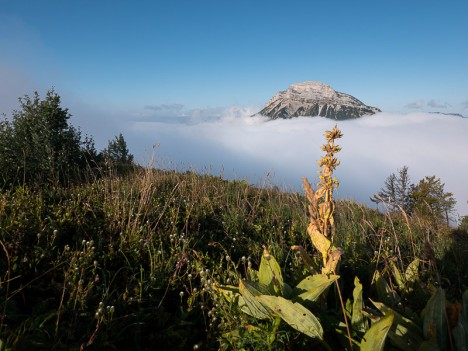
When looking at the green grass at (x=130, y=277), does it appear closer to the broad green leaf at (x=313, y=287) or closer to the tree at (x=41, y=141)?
the broad green leaf at (x=313, y=287)

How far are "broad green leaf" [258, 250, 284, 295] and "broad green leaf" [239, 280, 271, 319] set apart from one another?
0.18 meters

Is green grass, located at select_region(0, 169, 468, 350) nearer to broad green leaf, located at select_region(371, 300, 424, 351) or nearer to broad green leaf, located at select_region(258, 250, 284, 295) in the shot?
broad green leaf, located at select_region(258, 250, 284, 295)

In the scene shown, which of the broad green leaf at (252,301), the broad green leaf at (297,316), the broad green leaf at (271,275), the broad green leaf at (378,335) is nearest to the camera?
the broad green leaf at (378,335)

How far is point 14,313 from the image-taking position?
2570 mm

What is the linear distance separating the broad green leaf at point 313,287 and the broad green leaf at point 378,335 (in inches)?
Answer: 15.3

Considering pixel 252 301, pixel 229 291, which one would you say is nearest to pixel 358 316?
pixel 252 301

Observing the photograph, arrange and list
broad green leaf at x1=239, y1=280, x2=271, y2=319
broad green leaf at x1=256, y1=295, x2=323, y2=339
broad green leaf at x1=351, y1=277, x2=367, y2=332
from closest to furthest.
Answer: broad green leaf at x1=256, y1=295, x2=323, y2=339 → broad green leaf at x1=351, y1=277, x2=367, y2=332 → broad green leaf at x1=239, y1=280, x2=271, y2=319

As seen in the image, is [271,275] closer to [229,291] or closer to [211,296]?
[229,291]

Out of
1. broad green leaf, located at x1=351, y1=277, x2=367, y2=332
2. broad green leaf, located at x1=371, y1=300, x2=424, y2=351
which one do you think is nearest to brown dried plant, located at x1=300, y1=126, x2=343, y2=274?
broad green leaf, located at x1=351, y1=277, x2=367, y2=332

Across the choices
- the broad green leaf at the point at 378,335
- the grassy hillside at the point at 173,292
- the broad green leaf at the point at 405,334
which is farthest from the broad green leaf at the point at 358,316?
the broad green leaf at the point at 378,335

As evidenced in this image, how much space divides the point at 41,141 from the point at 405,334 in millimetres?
10772

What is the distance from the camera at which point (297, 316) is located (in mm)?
2135

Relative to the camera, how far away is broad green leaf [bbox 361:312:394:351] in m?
1.79

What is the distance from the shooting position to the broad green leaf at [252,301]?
93.0 inches
